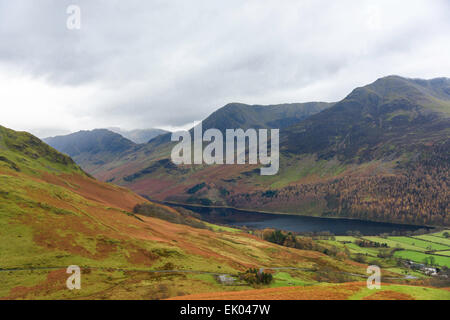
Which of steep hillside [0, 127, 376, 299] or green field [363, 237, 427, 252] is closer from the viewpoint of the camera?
steep hillside [0, 127, 376, 299]

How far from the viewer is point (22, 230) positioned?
185 ft

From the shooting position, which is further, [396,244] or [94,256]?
[396,244]

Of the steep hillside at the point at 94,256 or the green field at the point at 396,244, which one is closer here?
the steep hillside at the point at 94,256

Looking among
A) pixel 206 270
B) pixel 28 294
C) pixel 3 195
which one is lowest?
pixel 206 270

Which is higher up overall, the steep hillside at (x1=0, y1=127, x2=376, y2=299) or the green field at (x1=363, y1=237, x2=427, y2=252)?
the steep hillside at (x1=0, y1=127, x2=376, y2=299)

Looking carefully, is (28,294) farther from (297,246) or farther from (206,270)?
(297,246)

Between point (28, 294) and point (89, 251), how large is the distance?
1690 centimetres

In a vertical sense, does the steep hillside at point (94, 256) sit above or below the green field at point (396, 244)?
above

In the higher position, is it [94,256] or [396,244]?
[94,256]
